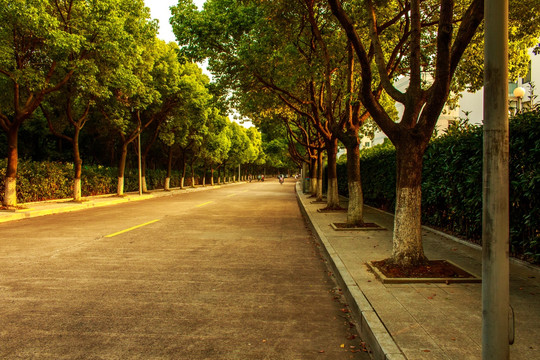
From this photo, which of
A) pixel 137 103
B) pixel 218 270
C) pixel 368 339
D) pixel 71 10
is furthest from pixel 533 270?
pixel 137 103

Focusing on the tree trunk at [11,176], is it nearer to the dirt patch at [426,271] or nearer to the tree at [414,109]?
the tree at [414,109]

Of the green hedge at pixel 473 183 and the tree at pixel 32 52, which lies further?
the tree at pixel 32 52

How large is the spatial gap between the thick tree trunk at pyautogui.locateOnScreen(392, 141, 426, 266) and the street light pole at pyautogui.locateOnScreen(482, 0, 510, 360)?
3162 mm

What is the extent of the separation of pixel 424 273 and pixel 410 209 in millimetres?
974

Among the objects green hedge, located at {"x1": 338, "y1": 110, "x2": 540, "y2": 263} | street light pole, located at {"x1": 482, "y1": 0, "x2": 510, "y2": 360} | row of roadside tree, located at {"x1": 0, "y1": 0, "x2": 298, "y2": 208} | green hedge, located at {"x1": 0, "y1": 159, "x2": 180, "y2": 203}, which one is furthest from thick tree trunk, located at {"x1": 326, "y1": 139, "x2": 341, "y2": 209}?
green hedge, located at {"x1": 0, "y1": 159, "x2": 180, "y2": 203}

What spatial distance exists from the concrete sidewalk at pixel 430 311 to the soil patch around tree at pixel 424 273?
0.13 meters

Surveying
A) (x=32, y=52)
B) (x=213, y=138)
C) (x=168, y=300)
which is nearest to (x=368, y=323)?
(x=168, y=300)

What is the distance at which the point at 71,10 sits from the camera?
655 inches

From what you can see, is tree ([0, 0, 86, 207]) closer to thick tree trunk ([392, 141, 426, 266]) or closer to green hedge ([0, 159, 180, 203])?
green hedge ([0, 159, 180, 203])

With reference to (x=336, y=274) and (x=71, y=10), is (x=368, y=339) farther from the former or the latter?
(x=71, y=10)

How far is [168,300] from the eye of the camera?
4.93m

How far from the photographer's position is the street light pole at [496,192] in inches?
106

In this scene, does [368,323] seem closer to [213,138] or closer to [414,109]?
[414,109]

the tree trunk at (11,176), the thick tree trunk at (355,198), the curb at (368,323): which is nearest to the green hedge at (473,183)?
the thick tree trunk at (355,198)
